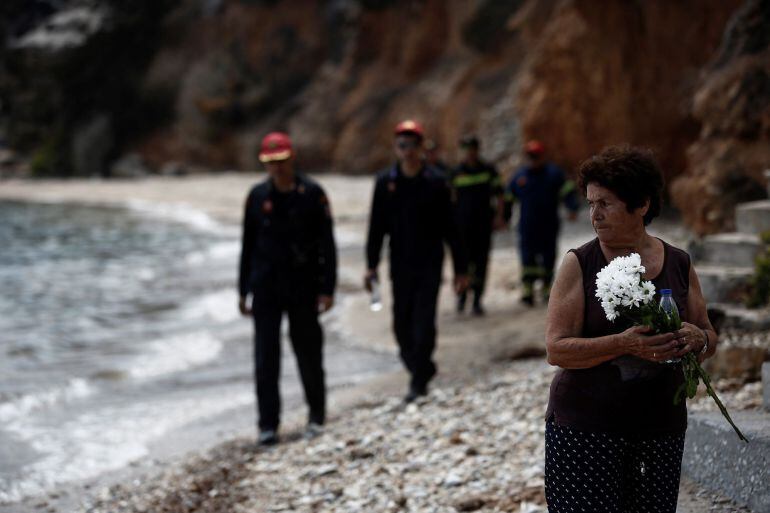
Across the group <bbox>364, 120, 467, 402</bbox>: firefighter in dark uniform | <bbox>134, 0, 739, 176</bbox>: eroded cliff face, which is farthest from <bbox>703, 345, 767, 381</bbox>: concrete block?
<bbox>134, 0, 739, 176</bbox>: eroded cliff face

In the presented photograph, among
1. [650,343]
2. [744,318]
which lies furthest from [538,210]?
[650,343]

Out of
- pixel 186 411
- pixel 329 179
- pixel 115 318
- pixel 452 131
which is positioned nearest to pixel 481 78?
pixel 452 131

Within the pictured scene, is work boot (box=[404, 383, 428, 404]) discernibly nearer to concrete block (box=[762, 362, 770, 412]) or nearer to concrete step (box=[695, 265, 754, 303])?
concrete step (box=[695, 265, 754, 303])

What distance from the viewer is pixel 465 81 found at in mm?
31781

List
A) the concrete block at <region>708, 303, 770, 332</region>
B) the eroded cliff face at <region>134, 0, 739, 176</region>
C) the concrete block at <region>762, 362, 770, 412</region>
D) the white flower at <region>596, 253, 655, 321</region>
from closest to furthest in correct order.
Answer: the white flower at <region>596, 253, 655, 321</region> → the concrete block at <region>762, 362, 770, 412</region> → the concrete block at <region>708, 303, 770, 332</region> → the eroded cliff face at <region>134, 0, 739, 176</region>

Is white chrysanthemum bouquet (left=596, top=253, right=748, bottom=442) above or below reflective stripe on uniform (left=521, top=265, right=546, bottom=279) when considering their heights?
above

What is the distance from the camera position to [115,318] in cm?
1365

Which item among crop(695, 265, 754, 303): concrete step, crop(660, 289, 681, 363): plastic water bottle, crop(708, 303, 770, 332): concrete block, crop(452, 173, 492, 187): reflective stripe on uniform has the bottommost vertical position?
crop(708, 303, 770, 332): concrete block

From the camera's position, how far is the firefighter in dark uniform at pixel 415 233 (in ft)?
23.1

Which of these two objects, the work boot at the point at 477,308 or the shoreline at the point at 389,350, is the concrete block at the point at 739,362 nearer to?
the shoreline at the point at 389,350

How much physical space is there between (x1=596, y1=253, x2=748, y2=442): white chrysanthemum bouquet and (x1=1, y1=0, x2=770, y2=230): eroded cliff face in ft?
23.1

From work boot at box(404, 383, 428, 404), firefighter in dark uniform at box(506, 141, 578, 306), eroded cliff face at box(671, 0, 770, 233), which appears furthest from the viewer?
firefighter in dark uniform at box(506, 141, 578, 306)

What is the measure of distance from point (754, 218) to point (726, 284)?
849 mm

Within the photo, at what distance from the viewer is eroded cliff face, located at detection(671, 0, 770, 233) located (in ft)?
30.9
